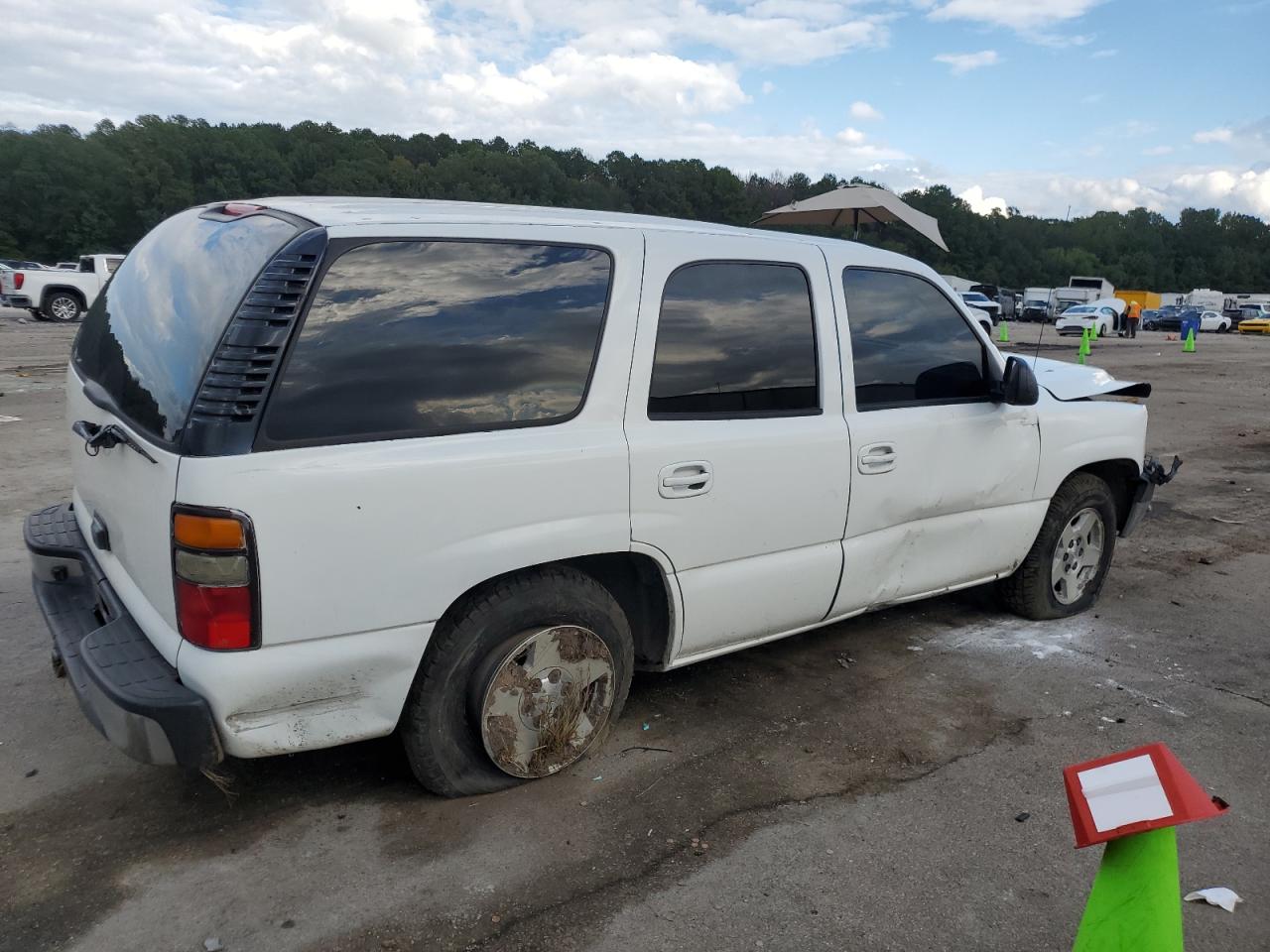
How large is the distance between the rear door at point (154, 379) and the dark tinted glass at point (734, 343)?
1225 millimetres

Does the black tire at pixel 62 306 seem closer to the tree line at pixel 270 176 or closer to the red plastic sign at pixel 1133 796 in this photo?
the red plastic sign at pixel 1133 796

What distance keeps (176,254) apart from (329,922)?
6.72 feet

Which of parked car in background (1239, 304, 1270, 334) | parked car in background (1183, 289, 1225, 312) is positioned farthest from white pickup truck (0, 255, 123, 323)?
parked car in background (1183, 289, 1225, 312)

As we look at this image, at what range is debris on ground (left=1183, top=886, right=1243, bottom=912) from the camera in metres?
2.68

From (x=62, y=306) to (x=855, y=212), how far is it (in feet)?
63.5

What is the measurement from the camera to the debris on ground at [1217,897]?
2.68 m

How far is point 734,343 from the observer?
11.1 feet

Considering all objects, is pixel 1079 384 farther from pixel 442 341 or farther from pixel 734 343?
pixel 442 341

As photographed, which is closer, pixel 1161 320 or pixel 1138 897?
pixel 1138 897

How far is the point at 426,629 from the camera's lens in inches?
107

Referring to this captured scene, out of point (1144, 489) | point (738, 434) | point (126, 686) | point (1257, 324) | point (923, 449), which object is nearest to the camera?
point (126, 686)

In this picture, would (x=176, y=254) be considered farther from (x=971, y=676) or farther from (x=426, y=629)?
(x=971, y=676)

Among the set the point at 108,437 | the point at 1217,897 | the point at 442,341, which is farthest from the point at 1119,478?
the point at 108,437

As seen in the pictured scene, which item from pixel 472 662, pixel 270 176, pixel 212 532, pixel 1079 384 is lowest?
Answer: pixel 472 662
